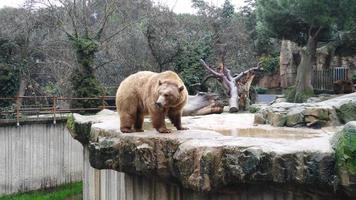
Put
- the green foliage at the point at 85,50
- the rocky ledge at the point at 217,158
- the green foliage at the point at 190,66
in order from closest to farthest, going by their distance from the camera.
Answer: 1. the rocky ledge at the point at 217,158
2. the green foliage at the point at 85,50
3. the green foliage at the point at 190,66

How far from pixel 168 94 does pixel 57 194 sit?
923cm

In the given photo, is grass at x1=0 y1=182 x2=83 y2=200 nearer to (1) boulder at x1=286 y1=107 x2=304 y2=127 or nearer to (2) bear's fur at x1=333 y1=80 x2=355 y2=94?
(1) boulder at x1=286 y1=107 x2=304 y2=127

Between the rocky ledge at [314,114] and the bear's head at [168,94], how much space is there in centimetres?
293

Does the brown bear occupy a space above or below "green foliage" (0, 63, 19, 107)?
below

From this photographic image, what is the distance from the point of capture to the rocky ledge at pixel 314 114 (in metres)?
7.46

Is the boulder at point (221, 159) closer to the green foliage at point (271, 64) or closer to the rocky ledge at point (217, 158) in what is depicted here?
the rocky ledge at point (217, 158)

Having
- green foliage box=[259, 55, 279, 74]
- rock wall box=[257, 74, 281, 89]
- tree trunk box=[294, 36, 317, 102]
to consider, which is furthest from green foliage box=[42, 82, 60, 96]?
rock wall box=[257, 74, 281, 89]

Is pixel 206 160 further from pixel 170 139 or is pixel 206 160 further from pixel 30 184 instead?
pixel 30 184

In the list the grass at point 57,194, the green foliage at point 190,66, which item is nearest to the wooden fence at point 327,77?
the green foliage at point 190,66

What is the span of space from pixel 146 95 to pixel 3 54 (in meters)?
12.4

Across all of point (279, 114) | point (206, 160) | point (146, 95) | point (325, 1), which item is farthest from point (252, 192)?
point (325, 1)

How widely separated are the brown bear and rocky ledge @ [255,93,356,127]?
2.49m

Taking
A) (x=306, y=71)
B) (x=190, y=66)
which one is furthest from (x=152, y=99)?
(x=306, y=71)

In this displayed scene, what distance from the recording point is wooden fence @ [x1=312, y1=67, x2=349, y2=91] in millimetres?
21359
